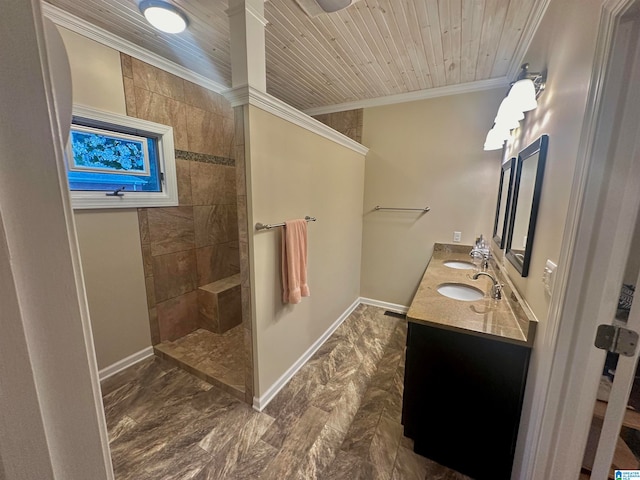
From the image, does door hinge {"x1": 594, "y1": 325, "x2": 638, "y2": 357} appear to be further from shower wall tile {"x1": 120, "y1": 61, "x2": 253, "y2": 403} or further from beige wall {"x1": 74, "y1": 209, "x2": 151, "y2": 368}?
beige wall {"x1": 74, "y1": 209, "x2": 151, "y2": 368}

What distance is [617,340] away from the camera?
84 cm

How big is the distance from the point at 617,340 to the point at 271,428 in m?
1.78

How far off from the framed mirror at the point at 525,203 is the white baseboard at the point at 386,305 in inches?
65.7

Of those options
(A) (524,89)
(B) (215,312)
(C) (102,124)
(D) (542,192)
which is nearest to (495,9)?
(A) (524,89)

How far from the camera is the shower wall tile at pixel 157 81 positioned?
207 centimetres

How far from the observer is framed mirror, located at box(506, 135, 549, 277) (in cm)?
130

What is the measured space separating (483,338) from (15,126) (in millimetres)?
1626

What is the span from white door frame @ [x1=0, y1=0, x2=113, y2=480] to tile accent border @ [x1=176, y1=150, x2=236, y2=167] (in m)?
2.43

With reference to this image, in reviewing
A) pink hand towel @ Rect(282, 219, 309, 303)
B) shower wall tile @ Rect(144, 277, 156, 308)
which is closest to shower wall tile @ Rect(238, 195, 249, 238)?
pink hand towel @ Rect(282, 219, 309, 303)

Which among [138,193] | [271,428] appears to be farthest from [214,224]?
[271,428]

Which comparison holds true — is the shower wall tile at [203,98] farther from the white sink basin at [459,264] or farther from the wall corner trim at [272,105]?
the white sink basin at [459,264]

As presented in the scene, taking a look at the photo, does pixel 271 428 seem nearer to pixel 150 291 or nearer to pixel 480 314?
pixel 480 314

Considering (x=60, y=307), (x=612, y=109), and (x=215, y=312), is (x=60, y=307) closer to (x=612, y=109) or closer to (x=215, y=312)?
(x=612, y=109)

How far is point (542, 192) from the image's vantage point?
4.17 feet
